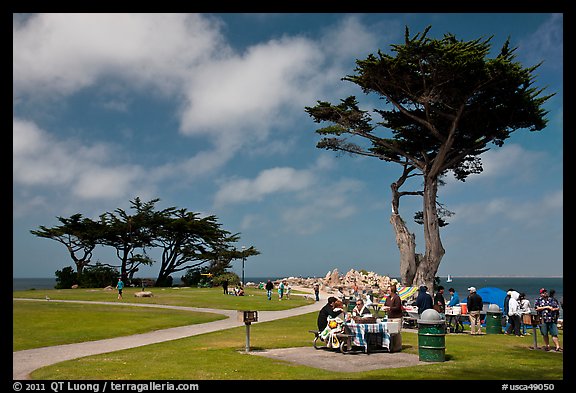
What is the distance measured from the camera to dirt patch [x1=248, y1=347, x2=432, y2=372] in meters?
12.5

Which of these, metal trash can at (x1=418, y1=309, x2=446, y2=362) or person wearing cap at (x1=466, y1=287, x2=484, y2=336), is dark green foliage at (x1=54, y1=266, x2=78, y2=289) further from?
metal trash can at (x1=418, y1=309, x2=446, y2=362)

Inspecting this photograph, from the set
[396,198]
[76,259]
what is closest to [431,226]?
[396,198]

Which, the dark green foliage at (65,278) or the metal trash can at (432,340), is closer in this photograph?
the metal trash can at (432,340)

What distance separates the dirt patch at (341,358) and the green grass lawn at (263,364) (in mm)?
342

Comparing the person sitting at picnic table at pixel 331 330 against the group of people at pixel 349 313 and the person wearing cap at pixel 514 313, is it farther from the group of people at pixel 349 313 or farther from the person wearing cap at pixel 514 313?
the person wearing cap at pixel 514 313

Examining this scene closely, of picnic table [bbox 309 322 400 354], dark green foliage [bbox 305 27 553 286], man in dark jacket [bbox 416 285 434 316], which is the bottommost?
picnic table [bbox 309 322 400 354]

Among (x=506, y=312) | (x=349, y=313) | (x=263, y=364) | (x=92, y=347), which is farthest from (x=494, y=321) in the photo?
(x=92, y=347)

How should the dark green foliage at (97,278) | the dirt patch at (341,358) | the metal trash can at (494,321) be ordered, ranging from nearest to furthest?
the dirt patch at (341,358) → the metal trash can at (494,321) → the dark green foliage at (97,278)

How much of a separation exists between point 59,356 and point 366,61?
27.1m

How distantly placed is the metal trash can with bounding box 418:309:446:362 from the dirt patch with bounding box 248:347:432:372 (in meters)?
0.30

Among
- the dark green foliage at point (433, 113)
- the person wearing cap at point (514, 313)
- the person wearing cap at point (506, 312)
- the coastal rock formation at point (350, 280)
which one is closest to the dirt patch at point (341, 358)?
the person wearing cap at point (514, 313)

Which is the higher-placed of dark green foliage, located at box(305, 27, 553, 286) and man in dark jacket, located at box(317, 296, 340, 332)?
dark green foliage, located at box(305, 27, 553, 286)

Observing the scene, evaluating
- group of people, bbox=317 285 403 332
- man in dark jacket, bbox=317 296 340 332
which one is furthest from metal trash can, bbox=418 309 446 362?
man in dark jacket, bbox=317 296 340 332

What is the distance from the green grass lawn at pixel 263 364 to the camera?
11.2 meters
